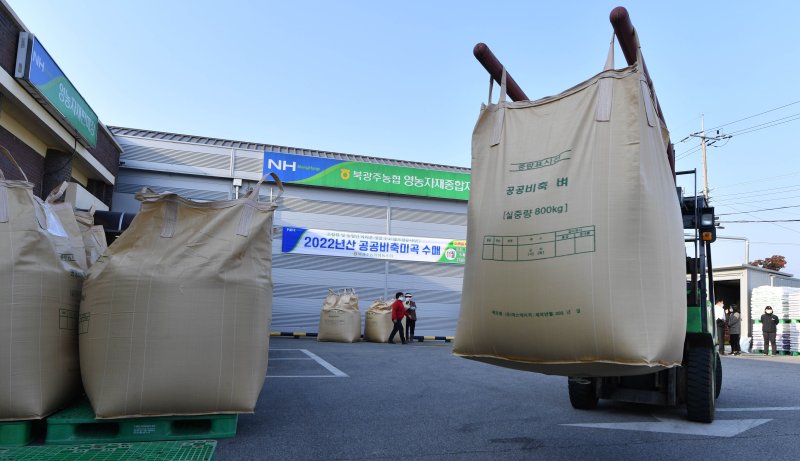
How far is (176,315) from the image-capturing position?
3.98 meters

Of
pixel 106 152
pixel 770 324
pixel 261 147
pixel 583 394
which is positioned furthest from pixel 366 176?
pixel 583 394

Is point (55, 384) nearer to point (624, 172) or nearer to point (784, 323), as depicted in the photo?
point (624, 172)

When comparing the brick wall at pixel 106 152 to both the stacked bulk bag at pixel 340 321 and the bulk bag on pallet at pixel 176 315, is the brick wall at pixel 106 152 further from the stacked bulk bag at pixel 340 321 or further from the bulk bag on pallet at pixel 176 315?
the bulk bag on pallet at pixel 176 315

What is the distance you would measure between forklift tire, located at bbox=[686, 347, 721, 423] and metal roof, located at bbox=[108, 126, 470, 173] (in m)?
16.6

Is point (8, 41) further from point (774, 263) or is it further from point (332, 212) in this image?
point (774, 263)

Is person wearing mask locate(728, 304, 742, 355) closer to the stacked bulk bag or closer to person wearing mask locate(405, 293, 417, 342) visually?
person wearing mask locate(405, 293, 417, 342)

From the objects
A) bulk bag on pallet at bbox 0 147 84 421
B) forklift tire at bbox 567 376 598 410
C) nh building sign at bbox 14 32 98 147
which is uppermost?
nh building sign at bbox 14 32 98 147

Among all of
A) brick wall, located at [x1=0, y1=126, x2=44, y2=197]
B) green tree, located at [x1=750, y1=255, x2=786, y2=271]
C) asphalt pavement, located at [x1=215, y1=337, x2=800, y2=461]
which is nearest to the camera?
asphalt pavement, located at [x1=215, y1=337, x2=800, y2=461]

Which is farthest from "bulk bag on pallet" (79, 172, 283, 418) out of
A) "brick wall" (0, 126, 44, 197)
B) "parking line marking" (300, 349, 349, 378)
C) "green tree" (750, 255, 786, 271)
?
"green tree" (750, 255, 786, 271)

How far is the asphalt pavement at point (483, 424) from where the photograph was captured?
4.12 meters

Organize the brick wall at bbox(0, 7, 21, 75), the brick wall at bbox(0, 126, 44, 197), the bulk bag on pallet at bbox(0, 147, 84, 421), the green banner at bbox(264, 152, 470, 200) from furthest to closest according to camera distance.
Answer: the green banner at bbox(264, 152, 470, 200), the brick wall at bbox(0, 126, 44, 197), the brick wall at bbox(0, 7, 21, 75), the bulk bag on pallet at bbox(0, 147, 84, 421)

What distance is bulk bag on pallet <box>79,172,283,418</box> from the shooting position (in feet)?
12.7

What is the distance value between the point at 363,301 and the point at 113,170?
9.09 m

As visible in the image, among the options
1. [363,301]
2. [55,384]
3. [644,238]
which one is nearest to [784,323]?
[363,301]
